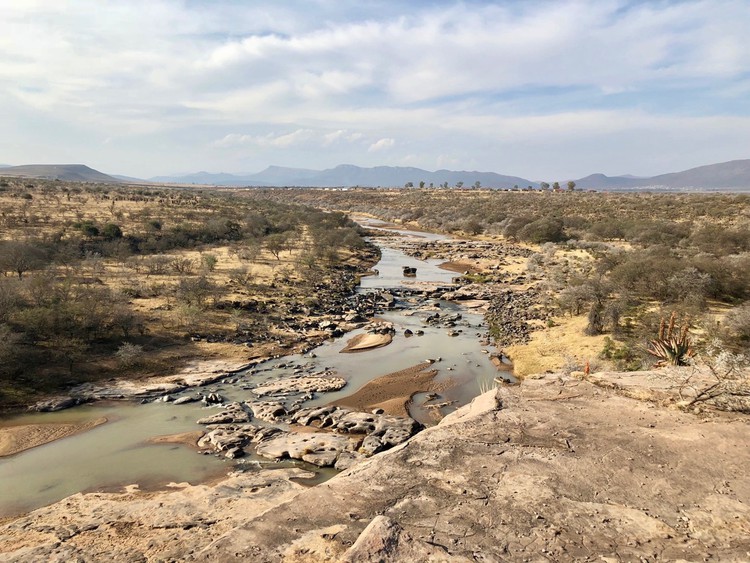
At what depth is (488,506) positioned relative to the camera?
10281mm

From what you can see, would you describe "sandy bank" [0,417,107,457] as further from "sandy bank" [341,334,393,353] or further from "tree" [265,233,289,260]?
"tree" [265,233,289,260]

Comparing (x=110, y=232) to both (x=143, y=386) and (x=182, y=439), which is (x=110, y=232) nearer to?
(x=143, y=386)

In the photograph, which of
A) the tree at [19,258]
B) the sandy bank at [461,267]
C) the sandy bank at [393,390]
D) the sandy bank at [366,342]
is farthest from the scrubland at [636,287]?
the tree at [19,258]

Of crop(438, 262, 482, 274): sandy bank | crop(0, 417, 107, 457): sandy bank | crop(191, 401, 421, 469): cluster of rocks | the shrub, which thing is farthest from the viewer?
crop(438, 262, 482, 274): sandy bank

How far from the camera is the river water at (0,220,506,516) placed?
15195 millimetres

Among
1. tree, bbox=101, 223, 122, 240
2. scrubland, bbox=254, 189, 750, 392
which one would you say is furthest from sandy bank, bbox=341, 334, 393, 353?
tree, bbox=101, 223, 122, 240

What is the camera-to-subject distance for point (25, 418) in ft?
62.2

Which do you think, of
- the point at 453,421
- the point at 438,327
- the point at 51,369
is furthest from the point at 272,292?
the point at 453,421

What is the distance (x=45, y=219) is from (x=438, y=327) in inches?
2039

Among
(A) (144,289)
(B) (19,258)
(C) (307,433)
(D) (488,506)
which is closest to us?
(D) (488,506)

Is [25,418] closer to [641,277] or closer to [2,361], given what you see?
[2,361]

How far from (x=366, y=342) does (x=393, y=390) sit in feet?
22.5

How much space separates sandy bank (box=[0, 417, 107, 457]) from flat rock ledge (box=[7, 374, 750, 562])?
16.5 ft

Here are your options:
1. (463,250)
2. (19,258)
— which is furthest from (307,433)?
(463,250)
